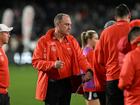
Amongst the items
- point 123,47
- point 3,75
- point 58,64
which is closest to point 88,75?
point 58,64

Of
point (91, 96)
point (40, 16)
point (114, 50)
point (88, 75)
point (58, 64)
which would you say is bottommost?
point (91, 96)

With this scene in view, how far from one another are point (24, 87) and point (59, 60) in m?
7.77

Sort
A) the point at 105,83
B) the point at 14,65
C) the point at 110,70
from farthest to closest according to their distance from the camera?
1. the point at 14,65
2. the point at 105,83
3. the point at 110,70

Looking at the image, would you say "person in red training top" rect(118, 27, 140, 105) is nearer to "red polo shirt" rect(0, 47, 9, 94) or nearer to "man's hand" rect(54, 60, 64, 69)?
"man's hand" rect(54, 60, 64, 69)

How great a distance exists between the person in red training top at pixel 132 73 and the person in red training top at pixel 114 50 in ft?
3.42

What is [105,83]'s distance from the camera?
31.4 feet

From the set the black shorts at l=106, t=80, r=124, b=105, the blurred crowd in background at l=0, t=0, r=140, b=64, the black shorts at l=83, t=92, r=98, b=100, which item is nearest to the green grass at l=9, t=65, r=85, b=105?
the blurred crowd in background at l=0, t=0, r=140, b=64

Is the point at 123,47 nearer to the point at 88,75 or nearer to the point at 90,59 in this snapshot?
the point at 88,75

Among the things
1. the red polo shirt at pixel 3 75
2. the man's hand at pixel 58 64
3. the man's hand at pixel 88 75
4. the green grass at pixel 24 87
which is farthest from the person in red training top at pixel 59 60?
the green grass at pixel 24 87

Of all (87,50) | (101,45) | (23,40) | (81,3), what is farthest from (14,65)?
(101,45)

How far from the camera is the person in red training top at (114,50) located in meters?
8.91

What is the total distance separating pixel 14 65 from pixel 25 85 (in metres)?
6.06

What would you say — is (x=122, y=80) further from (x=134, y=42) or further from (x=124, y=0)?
(x=124, y=0)

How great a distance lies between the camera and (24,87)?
55.9 feet
